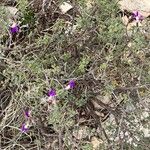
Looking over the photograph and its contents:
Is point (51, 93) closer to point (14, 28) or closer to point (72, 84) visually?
point (72, 84)

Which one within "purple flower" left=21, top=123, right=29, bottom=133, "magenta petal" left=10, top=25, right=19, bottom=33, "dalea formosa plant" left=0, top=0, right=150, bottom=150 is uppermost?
"magenta petal" left=10, top=25, right=19, bottom=33

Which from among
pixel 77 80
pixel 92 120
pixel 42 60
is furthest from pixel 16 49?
pixel 92 120

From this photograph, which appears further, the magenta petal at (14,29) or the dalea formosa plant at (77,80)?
the magenta petal at (14,29)

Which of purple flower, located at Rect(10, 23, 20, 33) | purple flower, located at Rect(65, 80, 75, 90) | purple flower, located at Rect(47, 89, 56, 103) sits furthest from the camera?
purple flower, located at Rect(10, 23, 20, 33)

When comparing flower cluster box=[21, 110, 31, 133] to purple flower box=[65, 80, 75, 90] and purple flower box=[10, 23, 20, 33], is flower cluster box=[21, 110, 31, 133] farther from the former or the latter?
purple flower box=[10, 23, 20, 33]

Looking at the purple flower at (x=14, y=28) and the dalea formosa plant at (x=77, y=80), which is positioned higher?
the purple flower at (x=14, y=28)

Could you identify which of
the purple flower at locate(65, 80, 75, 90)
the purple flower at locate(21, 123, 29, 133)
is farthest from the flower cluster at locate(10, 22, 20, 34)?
the purple flower at locate(21, 123, 29, 133)

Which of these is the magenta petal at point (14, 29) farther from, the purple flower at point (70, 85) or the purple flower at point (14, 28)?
the purple flower at point (70, 85)

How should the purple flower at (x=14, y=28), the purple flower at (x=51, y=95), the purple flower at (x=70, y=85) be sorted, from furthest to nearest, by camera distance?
the purple flower at (x=14, y=28)
the purple flower at (x=70, y=85)
the purple flower at (x=51, y=95)

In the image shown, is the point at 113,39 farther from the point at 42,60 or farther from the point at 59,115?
the point at 59,115

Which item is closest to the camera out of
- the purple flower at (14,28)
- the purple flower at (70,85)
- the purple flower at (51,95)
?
the purple flower at (51,95)

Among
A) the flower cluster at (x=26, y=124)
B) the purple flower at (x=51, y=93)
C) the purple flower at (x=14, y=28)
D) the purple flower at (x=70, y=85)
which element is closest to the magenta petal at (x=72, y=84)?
the purple flower at (x=70, y=85)
